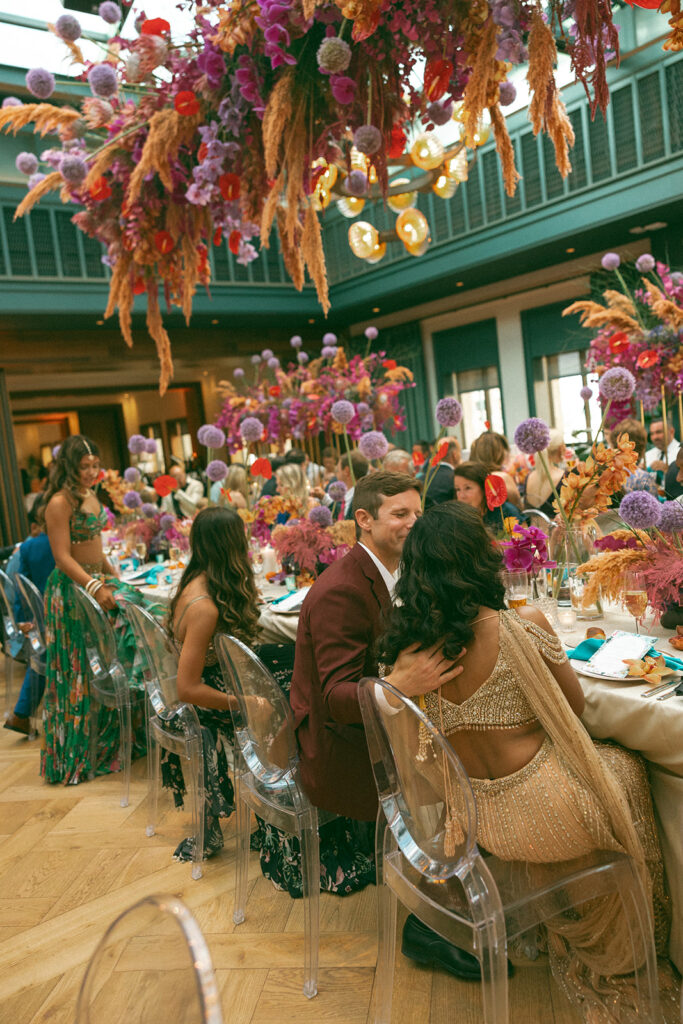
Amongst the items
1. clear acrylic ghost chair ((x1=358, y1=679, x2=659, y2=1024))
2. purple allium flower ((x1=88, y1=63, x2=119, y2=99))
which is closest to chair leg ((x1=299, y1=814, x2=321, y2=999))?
clear acrylic ghost chair ((x1=358, y1=679, x2=659, y2=1024))

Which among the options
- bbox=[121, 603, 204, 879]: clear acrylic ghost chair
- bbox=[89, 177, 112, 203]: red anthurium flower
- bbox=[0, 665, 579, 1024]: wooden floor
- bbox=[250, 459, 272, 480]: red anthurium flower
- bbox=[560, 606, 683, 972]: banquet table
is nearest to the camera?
bbox=[560, 606, 683, 972]: banquet table

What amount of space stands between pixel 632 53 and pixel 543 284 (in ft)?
9.79

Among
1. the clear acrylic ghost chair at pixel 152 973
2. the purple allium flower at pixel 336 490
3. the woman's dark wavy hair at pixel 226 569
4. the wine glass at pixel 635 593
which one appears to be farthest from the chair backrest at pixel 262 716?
the purple allium flower at pixel 336 490

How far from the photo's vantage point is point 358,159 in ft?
13.0

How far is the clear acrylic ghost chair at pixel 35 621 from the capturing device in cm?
414

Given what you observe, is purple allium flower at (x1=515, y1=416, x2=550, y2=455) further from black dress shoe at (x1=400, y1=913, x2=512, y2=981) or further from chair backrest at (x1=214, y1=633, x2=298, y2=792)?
black dress shoe at (x1=400, y1=913, x2=512, y2=981)

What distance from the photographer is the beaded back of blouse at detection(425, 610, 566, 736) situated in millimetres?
1676

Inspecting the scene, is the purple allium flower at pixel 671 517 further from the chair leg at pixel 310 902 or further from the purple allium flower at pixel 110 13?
the purple allium flower at pixel 110 13

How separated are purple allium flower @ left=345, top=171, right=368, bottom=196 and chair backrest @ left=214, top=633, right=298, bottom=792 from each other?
243 cm

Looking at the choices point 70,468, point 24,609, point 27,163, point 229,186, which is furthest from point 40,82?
point 24,609

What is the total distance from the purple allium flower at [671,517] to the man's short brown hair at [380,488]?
2.26 feet

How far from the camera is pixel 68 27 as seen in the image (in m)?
2.45

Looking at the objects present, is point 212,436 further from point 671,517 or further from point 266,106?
point 671,517

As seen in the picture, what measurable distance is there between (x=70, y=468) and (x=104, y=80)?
1.84 meters
